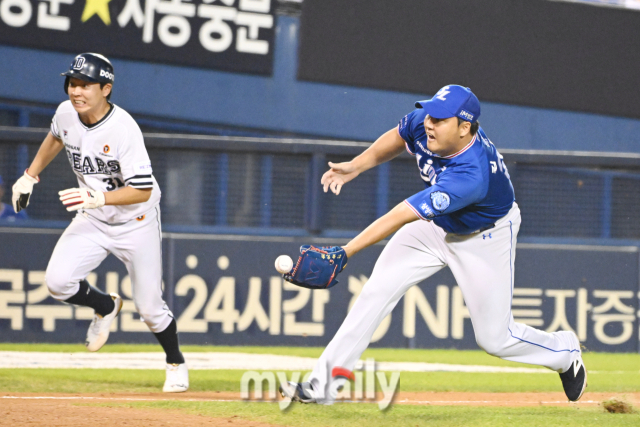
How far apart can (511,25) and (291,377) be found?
275 inches

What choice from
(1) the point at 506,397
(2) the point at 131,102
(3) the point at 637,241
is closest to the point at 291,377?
(1) the point at 506,397

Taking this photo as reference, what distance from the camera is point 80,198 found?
180 inches

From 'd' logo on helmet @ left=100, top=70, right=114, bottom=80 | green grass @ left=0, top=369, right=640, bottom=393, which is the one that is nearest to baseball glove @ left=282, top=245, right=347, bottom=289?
'd' logo on helmet @ left=100, top=70, right=114, bottom=80

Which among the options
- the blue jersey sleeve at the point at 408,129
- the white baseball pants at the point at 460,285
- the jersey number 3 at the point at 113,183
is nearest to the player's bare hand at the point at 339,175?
the blue jersey sleeve at the point at 408,129

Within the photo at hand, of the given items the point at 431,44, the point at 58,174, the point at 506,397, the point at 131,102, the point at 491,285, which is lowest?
the point at 506,397

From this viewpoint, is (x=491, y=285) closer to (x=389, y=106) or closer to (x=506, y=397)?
(x=506, y=397)

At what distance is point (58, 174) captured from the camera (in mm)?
7691

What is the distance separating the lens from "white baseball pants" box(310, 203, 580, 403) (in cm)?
431

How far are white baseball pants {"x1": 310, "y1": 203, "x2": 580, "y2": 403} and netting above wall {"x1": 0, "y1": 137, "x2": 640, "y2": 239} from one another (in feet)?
11.5

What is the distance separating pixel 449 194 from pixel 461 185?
0.08 meters

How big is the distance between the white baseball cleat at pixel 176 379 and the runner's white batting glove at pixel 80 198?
4.31ft

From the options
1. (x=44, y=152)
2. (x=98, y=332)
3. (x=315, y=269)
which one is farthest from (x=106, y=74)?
(x=315, y=269)

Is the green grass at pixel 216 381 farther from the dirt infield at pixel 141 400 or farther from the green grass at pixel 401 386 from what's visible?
the dirt infield at pixel 141 400

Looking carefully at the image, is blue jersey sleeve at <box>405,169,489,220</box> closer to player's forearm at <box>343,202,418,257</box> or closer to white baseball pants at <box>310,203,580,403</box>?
Result: player's forearm at <box>343,202,418,257</box>
